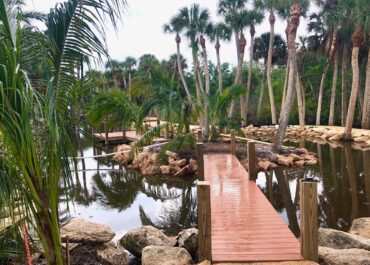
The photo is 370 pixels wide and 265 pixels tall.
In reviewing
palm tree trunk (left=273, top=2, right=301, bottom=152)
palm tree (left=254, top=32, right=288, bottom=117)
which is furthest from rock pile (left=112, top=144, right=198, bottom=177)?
palm tree (left=254, top=32, right=288, bottom=117)

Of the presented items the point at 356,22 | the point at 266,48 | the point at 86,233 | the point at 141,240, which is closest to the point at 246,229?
the point at 141,240

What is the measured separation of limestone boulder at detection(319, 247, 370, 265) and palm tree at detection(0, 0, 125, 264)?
2.86 m

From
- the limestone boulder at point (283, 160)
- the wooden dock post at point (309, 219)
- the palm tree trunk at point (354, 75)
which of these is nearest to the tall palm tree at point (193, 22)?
the palm tree trunk at point (354, 75)

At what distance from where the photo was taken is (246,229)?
438 cm

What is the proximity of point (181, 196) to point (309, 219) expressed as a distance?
551 cm

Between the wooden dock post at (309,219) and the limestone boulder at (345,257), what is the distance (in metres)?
0.36

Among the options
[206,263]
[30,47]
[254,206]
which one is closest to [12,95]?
[30,47]

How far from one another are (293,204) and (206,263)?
4.59 metres

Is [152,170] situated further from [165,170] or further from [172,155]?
[172,155]

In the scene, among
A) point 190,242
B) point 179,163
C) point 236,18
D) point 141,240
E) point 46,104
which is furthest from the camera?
point 236,18

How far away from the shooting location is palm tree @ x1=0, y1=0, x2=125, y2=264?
2.08 m

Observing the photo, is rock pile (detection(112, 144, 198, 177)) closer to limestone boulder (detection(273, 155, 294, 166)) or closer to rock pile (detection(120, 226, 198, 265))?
limestone boulder (detection(273, 155, 294, 166))

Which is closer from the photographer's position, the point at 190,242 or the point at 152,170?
the point at 190,242

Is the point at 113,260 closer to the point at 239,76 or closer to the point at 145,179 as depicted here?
the point at 145,179
